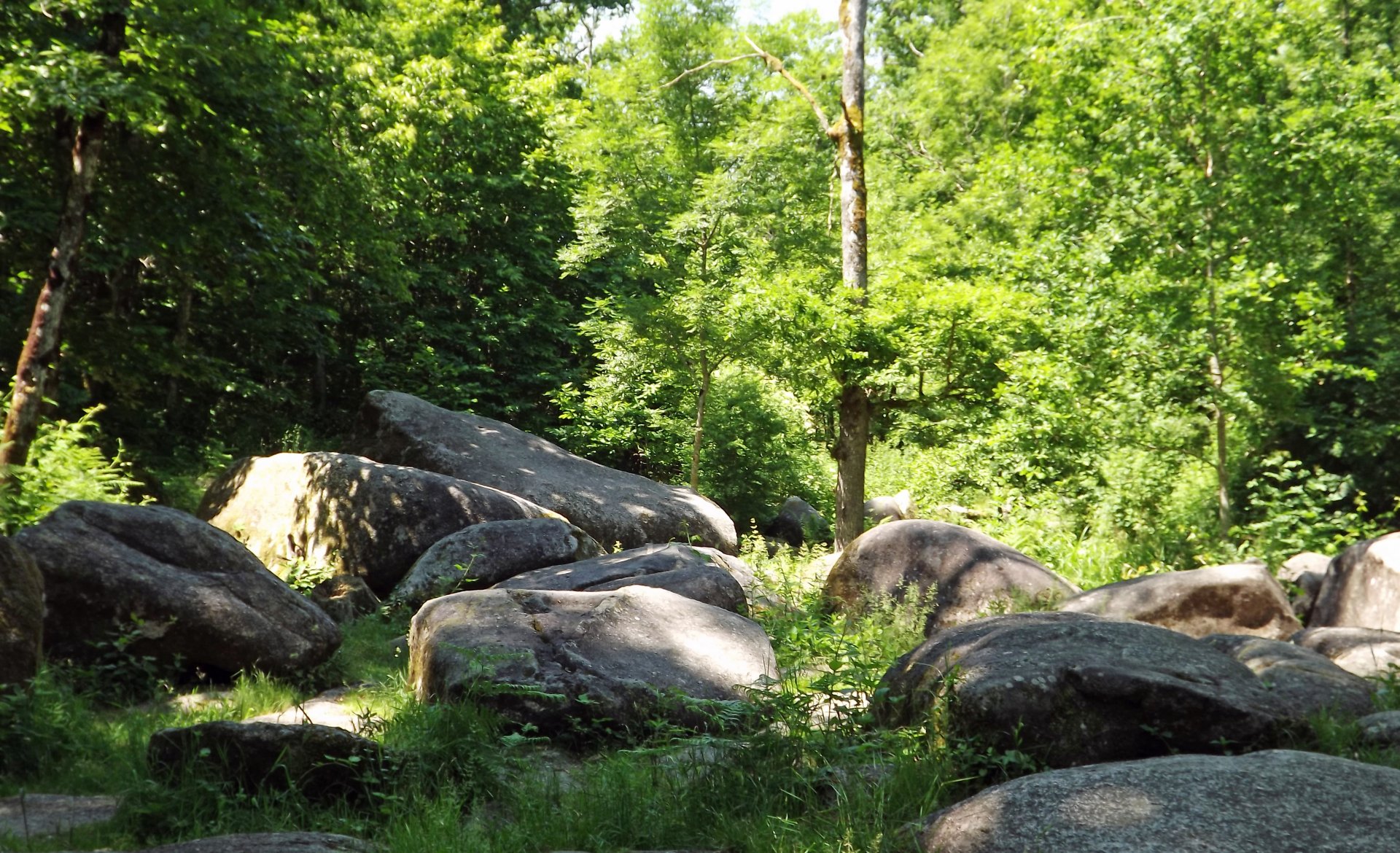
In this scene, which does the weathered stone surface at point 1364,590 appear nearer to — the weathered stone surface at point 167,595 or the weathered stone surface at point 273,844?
the weathered stone surface at point 167,595

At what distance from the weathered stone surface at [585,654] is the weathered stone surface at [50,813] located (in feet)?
6.03

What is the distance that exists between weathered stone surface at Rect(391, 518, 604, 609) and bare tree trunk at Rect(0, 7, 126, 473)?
366 cm

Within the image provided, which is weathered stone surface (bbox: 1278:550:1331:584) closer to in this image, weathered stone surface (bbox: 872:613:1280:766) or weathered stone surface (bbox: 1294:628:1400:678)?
weathered stone surface (bbox: 1294:628:1400:678)

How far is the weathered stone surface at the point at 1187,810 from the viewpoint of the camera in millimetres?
3195

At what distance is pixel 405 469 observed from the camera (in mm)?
11766

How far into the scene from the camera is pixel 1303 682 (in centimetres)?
569

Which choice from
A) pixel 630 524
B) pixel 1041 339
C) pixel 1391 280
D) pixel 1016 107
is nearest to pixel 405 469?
pixel 630 524

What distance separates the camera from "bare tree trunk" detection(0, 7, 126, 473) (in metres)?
9.41

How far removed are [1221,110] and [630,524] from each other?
9.19m

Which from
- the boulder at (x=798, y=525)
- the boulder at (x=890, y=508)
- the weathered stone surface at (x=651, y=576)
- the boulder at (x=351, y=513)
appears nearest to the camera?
the weathered stone surface at (x=651, y=576)

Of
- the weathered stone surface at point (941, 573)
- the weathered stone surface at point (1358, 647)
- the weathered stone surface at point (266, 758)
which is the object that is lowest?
the weathered stone surface at point (1358, 647)

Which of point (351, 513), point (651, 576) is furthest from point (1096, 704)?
point (351, 513)

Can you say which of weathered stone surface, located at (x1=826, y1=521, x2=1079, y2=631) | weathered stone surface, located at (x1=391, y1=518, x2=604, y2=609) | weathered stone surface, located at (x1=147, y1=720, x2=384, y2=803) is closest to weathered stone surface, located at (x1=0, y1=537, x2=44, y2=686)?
weathered stone surface, located at (x1=147, y1=720, x2=384, y2=803)

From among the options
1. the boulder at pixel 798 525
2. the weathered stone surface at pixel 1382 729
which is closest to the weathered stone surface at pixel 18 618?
the weathered stone surface at pixel 1382 729
